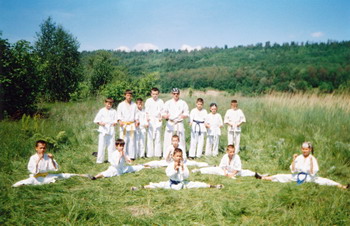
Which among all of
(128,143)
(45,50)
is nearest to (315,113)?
(128,143)

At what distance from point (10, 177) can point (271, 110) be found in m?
10.3

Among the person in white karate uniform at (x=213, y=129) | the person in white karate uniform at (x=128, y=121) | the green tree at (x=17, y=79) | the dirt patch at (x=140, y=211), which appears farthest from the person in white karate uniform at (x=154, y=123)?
the green tree at (x=17, y=79)

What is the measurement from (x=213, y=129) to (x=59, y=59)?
22118 mm

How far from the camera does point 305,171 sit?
5.08 metres

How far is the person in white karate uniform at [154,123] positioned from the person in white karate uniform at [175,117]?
0.23m

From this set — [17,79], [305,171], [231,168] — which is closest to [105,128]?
[231,168]

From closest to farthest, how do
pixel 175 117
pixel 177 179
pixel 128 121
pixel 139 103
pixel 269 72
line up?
pixel 177 179, pixel 128 121, pixel 175 117, pixel 139 103, pixel 269 72

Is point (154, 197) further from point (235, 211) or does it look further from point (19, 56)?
point (19, 56)

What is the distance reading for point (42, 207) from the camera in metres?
3.79

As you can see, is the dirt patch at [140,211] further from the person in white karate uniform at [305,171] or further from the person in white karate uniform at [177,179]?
the person in white karate uniform at [305,171]

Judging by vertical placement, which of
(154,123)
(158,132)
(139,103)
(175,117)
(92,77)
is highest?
(92,77)

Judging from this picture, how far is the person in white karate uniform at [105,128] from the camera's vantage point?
6.82 m

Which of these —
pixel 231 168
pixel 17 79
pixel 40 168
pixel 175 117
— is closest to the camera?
pixel 40 168

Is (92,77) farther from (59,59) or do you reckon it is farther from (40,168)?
(40,168)
